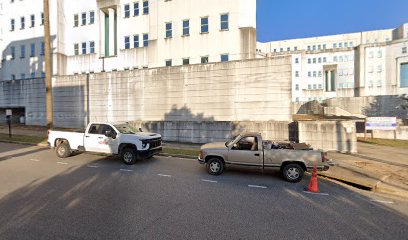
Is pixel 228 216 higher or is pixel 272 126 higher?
pixel 272 126

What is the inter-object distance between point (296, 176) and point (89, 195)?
687 cm

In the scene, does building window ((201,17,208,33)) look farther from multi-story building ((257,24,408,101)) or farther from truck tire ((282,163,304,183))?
multi-story building ((257,24,408,101))

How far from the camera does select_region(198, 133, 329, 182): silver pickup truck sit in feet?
25.9

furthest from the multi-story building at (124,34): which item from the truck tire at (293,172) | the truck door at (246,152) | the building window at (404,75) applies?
the building window at (404,75)

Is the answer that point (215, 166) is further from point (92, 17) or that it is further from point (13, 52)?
point (13, 52)

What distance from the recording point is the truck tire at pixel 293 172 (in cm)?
796

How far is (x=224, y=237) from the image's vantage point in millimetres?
4309

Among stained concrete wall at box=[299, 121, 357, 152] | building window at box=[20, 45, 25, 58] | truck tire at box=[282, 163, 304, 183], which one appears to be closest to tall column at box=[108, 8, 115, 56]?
building window at box=[20, 45, 25, 58]

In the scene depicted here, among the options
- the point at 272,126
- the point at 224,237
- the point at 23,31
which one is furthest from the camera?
the point at 23,31

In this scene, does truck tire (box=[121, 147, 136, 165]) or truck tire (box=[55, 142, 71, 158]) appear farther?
truck tire (box=[55, 142, 71, 158])

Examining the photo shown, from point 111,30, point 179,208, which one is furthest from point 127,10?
point 179,208

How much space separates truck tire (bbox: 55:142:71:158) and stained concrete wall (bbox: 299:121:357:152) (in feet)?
45.7

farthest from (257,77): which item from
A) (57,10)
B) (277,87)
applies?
(57,10)

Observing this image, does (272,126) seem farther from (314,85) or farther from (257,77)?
(314,85)
